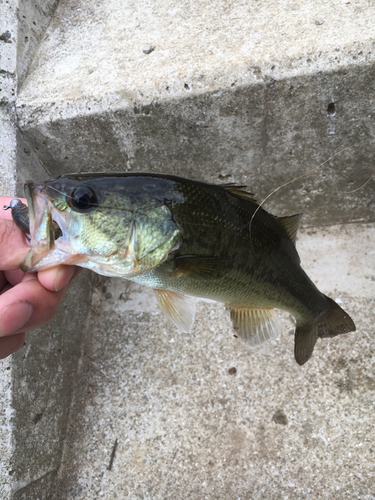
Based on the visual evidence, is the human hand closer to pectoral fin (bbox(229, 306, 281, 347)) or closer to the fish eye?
the fish eye

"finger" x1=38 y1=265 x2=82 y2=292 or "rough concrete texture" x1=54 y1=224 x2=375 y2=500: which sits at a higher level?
"finger" x1=38 y1=265 x2=82 y2=292

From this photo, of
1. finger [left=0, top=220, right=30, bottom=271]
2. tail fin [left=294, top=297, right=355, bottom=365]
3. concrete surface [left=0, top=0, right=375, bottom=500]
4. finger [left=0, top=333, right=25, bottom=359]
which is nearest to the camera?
finger [left=0, top=220, right=30, bottom=271]

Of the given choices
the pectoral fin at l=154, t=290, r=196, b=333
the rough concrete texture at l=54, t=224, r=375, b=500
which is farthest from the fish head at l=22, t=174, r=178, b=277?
the rough concrete texture at l=54, t=224, r=375, b=500

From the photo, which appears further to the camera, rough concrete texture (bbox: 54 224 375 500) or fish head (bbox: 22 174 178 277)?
rough concrete texture (bbox: 54 224 375 500)

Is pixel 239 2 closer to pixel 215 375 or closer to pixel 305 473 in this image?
pixel 215 375

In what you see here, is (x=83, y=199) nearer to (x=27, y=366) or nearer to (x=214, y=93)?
(x=214, y=93)

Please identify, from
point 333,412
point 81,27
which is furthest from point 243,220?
point 81,27
